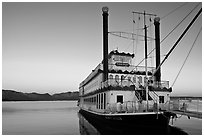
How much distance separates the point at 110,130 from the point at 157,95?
513 cm

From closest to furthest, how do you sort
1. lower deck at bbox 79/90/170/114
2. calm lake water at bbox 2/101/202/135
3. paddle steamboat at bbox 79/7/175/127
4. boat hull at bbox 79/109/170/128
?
boat hull at bbox 79/109/170/128, paddle steamboat at bbox 79/7/175/127, lower deck at bbox 79/90/170/114, calm lake water at bbox 2/101/202/135

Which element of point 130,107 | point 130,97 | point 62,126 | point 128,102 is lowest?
point 62,126

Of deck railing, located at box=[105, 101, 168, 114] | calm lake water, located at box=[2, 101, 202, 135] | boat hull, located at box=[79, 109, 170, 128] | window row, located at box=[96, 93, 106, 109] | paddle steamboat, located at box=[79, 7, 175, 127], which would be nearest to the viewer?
boat hull, located at box=[79, 109, 170, 128]

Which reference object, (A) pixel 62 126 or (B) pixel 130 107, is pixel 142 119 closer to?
(B) pixel 130 107

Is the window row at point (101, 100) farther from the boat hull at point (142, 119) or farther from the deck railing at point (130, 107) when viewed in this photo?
the boat hull at point (142, 119)

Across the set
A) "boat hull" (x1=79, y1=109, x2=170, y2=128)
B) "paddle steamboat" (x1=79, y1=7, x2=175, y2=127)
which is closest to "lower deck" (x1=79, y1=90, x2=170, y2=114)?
"paddle steamboat" (x1=79, y1=7, x2=175, y2=127)

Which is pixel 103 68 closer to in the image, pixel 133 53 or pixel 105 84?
pixel 105 84

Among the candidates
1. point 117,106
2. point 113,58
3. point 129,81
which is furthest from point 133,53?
point 117,106

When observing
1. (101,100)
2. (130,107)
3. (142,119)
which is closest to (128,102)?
(130,107)

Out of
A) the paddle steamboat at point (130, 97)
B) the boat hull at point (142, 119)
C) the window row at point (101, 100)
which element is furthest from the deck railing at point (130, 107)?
the window row at point (101, 100)

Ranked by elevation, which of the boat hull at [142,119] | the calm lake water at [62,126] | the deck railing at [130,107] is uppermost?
the deck railing at [130,107]

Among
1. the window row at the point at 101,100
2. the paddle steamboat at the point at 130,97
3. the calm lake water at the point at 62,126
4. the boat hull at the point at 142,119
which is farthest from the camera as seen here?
the calm lake water at the point at 62,126

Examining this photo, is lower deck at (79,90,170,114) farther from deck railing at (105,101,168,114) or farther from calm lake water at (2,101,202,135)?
calm lake water at (2,101,202,135)

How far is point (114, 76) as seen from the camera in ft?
70.5
